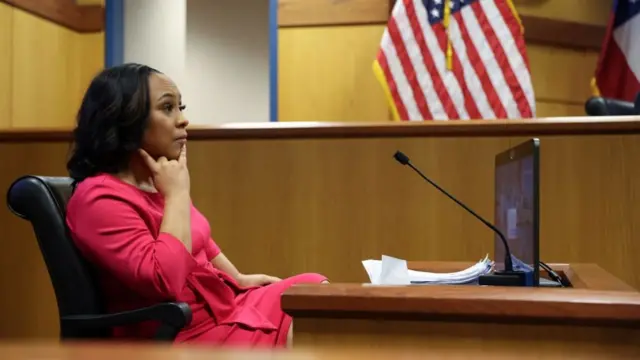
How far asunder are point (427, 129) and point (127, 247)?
1172mm

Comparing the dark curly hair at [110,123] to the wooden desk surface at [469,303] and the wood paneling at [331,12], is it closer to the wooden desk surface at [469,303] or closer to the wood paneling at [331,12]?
the wooden desk surface at [469,303]

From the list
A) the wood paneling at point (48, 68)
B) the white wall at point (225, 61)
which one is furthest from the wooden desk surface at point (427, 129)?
the white wall at point (225, 61)

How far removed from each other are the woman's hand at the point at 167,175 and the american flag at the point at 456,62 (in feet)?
6.08

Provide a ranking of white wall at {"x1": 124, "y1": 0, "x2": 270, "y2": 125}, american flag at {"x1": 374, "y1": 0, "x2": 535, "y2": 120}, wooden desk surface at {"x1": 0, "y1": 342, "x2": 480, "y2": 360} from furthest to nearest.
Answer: white wall at {"x1": 124, "y1": 0, "x2": 270, "y2": 125} < american flag at {"x1": 374, "y1": 0, "x2": 535, "y2": 120} < wooden desk surface at {"x1": 0, "y1": 342, "x2": 480, "y2": 360}

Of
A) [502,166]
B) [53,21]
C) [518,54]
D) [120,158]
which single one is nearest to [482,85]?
[518,54]

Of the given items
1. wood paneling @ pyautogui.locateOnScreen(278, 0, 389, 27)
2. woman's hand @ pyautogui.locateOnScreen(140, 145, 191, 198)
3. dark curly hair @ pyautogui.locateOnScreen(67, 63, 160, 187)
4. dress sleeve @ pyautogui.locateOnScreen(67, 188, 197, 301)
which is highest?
wood paneling @ pyautogui.locateOnScreen(278, 0, 389, 27)

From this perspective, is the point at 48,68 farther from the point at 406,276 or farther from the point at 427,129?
the point at 406,276

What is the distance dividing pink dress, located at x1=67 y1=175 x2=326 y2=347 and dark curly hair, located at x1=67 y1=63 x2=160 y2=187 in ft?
0.23

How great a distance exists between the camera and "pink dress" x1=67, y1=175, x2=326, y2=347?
4.53 feet

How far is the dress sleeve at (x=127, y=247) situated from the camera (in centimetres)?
137

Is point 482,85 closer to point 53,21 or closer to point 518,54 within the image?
point 518,54

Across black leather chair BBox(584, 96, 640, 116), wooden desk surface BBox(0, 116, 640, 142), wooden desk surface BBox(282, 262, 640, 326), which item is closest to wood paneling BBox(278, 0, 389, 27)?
black leather chair BBox(584, 96, 640, 116)

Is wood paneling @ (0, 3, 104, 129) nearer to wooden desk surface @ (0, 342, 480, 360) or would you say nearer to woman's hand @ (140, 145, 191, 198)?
woman's hand @ (140, 145, 191, 198)

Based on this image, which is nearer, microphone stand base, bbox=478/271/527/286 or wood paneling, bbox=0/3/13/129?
microphone stand base, bbox=478/271/527/286
